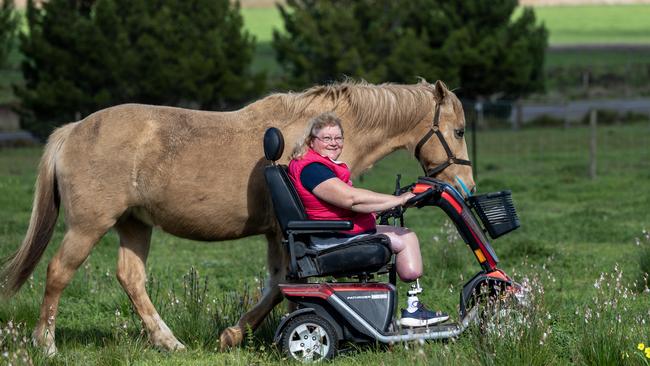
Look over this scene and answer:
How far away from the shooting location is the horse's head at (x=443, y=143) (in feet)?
24.1

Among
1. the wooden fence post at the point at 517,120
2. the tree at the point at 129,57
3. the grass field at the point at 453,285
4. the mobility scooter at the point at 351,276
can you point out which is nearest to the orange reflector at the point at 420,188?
the mobility scooter at the point at 351,276

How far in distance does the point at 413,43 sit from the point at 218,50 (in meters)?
5.86

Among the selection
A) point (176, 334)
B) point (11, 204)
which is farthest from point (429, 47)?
point (176, 334)

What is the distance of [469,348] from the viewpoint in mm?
6035

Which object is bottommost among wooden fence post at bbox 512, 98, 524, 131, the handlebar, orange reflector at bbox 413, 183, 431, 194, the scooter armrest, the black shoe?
wooden fence post at bbox 512, 98, 524, 131

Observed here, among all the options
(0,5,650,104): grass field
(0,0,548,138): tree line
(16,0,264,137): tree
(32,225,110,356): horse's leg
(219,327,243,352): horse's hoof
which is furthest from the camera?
(0,5,650,104): grass field

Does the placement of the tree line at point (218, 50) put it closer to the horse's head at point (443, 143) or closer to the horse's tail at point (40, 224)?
the horse's tail at point (40, 224)

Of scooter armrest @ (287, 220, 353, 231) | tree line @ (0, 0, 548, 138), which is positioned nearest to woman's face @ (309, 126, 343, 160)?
scooter armrest @ (287, 220, 353, 231)

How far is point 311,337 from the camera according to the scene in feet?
20.6

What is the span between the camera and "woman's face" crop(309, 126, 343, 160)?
6.44 metres

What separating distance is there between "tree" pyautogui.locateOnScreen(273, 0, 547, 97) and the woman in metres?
22.2

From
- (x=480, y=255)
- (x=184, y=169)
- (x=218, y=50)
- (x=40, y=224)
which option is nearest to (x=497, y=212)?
(x=480, y=255)

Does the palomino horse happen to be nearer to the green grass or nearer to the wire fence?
the wire fence

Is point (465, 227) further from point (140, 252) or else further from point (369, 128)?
point (140, 252)
